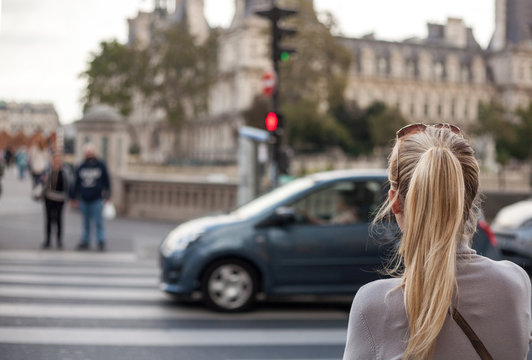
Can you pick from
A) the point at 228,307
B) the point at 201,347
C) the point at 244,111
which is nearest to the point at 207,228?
the point at 228,307

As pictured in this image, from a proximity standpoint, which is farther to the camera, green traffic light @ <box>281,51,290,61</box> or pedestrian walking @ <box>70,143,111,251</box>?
green traffic light @ <box>281,51,290,61</box>

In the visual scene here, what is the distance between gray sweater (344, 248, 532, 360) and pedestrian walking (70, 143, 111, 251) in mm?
11872

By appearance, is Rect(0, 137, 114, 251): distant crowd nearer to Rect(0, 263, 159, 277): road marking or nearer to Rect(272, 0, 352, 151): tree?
Rect(0, 263, 159, 277): road marking

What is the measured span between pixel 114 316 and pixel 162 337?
1.02 m

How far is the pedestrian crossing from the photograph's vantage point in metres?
6.13

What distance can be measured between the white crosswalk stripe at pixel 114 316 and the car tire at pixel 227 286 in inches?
4.7

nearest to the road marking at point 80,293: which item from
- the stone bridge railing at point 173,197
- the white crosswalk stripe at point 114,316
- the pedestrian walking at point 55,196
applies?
the white crosswalk stripe at point 114,316

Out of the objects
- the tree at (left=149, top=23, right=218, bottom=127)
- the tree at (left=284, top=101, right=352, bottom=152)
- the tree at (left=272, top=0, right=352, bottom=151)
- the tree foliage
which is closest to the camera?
the tree at (left=272, top=0, right=352, bottom=151)

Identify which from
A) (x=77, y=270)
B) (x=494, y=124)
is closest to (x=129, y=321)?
(x=77, y=270)

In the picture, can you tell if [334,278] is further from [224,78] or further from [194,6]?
[194,6]

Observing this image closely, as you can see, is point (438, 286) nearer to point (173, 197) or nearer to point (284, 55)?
point (284, 55)

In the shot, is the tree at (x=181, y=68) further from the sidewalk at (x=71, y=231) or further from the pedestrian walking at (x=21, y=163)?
the sidewalk at (x=71, y=231)

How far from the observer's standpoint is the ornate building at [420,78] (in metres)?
97.6

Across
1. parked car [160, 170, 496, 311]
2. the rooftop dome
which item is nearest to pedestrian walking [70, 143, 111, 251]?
parked car [160, 170, 496, 311]
